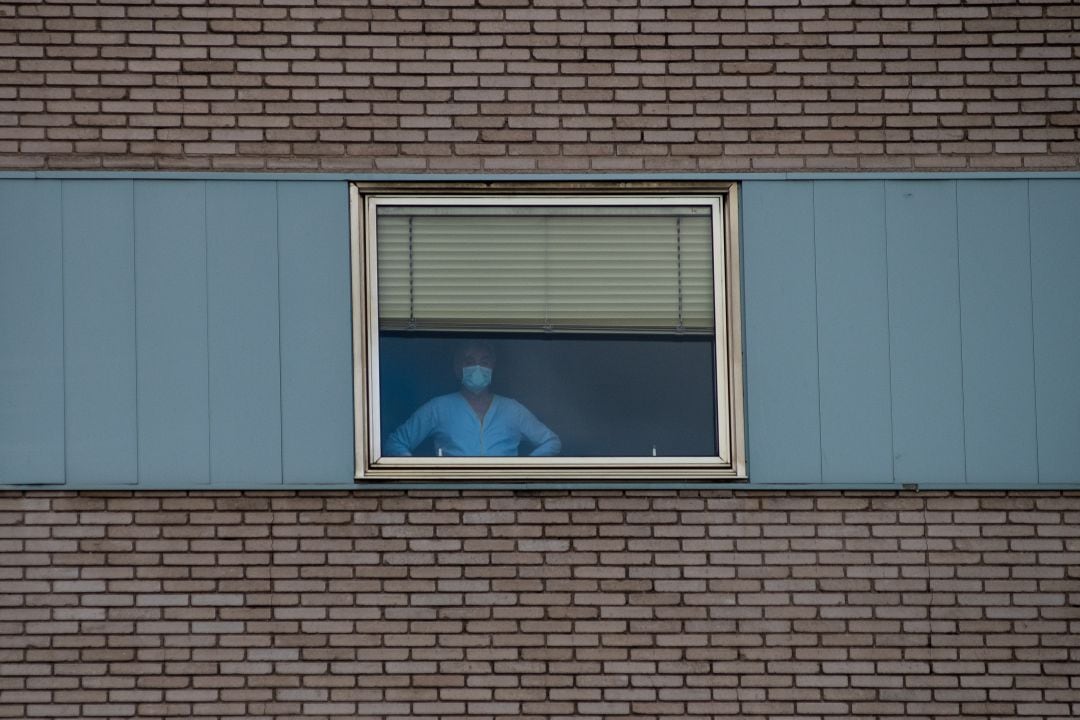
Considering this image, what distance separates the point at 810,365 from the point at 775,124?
1.17 m

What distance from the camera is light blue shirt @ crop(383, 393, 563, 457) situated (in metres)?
5.90

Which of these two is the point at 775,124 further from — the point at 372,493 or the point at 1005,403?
the point at 372,493

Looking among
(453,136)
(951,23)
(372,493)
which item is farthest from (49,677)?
(951,23)

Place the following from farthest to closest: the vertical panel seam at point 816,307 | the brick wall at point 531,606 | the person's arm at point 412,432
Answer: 1. the person's arm at point 412,432
2. the vertical panel seam at point 816,307
3. the brick wall at point 531,606

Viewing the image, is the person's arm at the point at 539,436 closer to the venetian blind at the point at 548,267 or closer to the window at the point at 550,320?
the window at the point at 550,320

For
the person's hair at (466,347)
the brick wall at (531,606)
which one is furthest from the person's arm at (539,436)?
the person's hair at (466,347)

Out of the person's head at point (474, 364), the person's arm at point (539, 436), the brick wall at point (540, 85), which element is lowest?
the person's arm at point (539, 436)

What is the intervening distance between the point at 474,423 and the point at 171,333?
4.88 feet

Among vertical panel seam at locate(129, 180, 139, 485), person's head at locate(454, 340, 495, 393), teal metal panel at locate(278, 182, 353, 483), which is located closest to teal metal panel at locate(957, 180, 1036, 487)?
person's head at locate(454, 340, 495, 393)

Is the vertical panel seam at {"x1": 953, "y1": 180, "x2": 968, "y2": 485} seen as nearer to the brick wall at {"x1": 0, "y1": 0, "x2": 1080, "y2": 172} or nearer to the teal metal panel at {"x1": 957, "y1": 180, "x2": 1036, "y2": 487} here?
the teal metal panel at {"x1": 957, "y1": 180, "x2": 1036, "y2": 487}

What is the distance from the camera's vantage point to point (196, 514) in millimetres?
5707

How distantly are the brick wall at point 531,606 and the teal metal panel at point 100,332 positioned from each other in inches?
7.9

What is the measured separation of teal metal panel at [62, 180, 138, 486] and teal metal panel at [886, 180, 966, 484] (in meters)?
3.60

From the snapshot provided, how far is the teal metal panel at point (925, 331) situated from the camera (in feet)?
18.9
